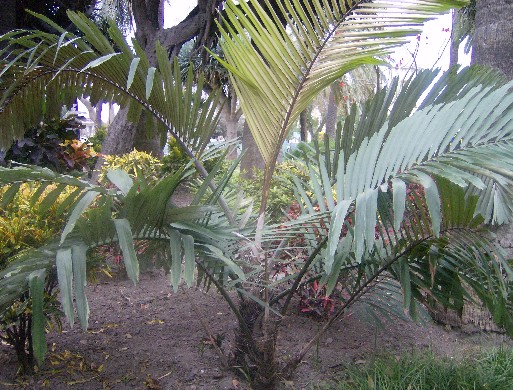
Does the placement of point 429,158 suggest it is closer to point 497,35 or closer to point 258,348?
point 258,348

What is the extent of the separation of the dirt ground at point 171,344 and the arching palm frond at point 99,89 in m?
1.04

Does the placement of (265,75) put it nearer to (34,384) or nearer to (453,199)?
(453,199)

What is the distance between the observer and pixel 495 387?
265cm

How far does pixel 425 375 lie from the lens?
8.66ft

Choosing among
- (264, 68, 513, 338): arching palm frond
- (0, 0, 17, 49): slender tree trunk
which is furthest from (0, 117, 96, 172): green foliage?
(264, 68, 513, 338): arching palm frond

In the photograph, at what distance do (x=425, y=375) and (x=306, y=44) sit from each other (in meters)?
1.84

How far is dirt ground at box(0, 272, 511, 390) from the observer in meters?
2.73

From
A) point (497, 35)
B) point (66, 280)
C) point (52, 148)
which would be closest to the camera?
point (66, 280)

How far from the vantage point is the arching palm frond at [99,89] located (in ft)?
8.30

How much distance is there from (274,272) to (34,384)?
1.73 metres

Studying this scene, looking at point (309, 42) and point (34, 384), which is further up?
point (309, 42)

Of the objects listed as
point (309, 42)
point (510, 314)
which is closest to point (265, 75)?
point (309, 42)

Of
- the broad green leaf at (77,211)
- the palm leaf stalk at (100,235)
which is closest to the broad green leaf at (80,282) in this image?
the palm leaf stalk at (100,235)

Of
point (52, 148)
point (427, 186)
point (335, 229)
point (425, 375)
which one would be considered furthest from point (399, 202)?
point (52, 148)
